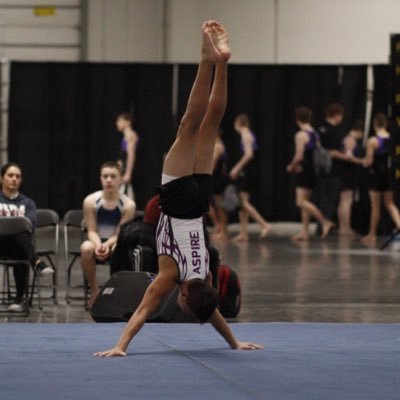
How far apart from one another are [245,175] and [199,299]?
38.0 ft

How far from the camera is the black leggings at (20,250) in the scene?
1040cm

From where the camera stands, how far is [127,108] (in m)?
19.7

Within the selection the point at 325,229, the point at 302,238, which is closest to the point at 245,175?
the point at 302,238

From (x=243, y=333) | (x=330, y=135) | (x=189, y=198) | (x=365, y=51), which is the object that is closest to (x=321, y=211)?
(x=330, y=135)

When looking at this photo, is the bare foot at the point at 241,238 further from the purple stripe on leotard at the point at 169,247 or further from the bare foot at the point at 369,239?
the purple stripe on leotard at the point at 169,247

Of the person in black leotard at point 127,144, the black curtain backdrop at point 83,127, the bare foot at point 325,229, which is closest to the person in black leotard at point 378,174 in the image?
the bare foot at point 325,229

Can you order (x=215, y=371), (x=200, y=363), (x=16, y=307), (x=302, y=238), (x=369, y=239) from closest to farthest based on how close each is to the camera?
(x=215, y=371)
(x=200, y=363)
(x=16, y=307)
(x=369, y=239)
(x=302, y=238)

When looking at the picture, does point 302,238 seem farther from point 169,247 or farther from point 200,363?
point 200,363

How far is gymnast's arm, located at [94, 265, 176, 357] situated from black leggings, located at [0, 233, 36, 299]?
119 inches

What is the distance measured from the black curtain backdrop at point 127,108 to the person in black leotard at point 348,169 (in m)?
1.02

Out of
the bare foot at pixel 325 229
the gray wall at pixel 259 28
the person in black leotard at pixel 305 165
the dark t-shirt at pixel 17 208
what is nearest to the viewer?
the dark t-shirt at pixel 17 208

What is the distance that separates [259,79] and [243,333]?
1118 centimetres

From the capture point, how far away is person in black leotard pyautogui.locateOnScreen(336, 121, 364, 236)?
61.1ft

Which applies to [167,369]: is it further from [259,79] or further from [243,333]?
[259,79]
